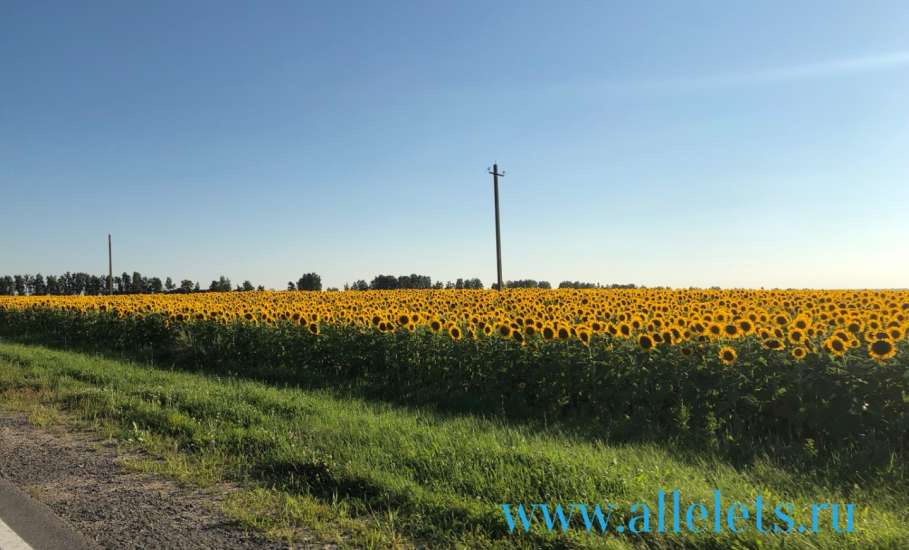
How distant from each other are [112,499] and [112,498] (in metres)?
0.03

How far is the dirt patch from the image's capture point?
12.7 ft

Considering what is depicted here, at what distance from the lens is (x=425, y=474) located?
4824 mm

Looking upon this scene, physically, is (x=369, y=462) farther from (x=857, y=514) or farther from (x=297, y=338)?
Result: (x=297, y=338)

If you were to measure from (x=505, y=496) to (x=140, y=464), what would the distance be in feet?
10.6

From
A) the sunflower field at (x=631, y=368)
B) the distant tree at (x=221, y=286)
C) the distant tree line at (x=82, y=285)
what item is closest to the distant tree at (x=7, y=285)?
the distant tree line at (x=82, y=285)

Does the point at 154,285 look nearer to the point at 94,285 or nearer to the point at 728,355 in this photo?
the point at 94,285

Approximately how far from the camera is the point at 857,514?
3.90m

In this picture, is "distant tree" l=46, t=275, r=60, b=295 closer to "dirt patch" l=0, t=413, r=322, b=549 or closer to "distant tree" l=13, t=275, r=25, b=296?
"distant tree" l=13, t=275, r=25, b=296

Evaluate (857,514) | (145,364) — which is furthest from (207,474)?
(145,364)

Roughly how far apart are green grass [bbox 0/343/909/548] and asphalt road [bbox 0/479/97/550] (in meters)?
0.90

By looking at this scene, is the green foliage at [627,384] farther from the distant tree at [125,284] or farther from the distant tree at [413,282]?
the distant tree at [125,284]

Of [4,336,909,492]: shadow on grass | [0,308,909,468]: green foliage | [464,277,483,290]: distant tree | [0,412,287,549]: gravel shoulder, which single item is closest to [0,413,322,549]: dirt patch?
[0,412,287,549]: gravel shoulder

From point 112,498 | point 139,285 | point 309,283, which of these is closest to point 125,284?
point 139,285

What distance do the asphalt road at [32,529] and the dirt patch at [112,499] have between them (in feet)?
0.22
